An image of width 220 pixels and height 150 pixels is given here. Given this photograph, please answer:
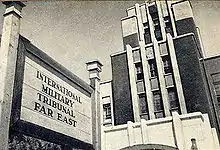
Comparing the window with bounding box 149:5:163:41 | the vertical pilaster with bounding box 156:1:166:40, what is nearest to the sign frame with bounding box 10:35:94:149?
the vertical pilaster with bounding box 156:1:166:40

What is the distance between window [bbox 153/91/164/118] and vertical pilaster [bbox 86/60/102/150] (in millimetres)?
11421

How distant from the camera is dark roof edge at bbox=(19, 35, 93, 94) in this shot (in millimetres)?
5531

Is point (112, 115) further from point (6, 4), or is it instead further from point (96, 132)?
point (6, 4)

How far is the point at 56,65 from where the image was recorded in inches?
248

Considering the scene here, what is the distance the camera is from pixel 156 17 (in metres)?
25.6

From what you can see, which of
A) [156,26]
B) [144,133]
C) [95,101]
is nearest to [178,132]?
[144,133]

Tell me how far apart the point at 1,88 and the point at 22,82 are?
1.85 feet

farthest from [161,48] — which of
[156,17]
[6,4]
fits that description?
[6,4]

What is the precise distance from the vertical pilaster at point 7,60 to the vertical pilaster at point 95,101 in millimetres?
3412

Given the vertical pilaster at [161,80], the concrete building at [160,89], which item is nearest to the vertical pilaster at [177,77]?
the concrete building at [160,89]

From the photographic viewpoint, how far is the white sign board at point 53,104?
17.2ft

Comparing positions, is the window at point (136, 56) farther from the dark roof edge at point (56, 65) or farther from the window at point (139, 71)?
the dark roof edge at point (56, 65)

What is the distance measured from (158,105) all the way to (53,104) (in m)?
14.4

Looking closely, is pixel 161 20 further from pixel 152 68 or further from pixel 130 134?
pixel 130 134
